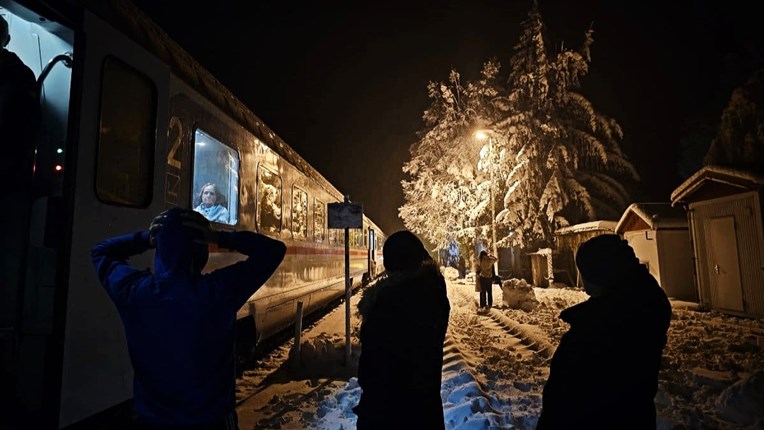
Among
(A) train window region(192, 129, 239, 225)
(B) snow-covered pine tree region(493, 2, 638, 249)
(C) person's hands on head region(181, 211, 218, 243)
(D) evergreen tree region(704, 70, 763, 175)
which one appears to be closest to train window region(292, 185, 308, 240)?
(A) train window region(192, 129, 239, 225)

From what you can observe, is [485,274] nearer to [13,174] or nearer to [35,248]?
[35,248]

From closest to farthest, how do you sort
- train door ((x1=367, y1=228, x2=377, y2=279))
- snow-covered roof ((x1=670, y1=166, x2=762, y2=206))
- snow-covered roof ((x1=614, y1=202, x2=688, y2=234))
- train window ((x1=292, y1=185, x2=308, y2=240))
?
train window ((x1=292, y1=185, x2=308, y2=240)), snow-covered roof ((x1=670, y1=166, x2=762, y2=206)), snow-covered roof ((x1=614, y1=202, x2=688, y2=234)), train door ((x1=367, y1=228, x2=377, y2=279))

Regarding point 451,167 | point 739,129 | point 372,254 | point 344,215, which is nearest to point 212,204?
point 344,215

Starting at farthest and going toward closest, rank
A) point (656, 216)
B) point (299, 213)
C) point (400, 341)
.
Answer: point (656, 216) < point (299, 213) < point (400, 341)

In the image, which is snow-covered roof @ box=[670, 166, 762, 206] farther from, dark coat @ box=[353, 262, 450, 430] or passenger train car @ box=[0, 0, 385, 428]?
passenger train car @ box=[0, 0, 385, 428]

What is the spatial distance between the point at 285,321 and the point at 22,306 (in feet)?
15.1

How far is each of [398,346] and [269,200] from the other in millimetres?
4359

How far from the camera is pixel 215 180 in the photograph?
4.82m

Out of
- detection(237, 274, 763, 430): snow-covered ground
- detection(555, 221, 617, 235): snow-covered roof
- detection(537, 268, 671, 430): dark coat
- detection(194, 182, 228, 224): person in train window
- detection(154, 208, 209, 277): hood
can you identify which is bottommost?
detection(237, 274, 763, 430): snow-covered ground

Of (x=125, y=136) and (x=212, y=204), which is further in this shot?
(x=212, y=204)

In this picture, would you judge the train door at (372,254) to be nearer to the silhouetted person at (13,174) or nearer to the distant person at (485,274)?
the distant person at (485,274)

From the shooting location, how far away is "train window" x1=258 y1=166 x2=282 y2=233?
A: 19.6ft

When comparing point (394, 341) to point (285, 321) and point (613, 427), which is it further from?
point (285, 321)

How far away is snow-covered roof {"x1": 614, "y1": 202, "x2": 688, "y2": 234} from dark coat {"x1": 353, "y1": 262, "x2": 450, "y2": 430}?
13.3 metres
